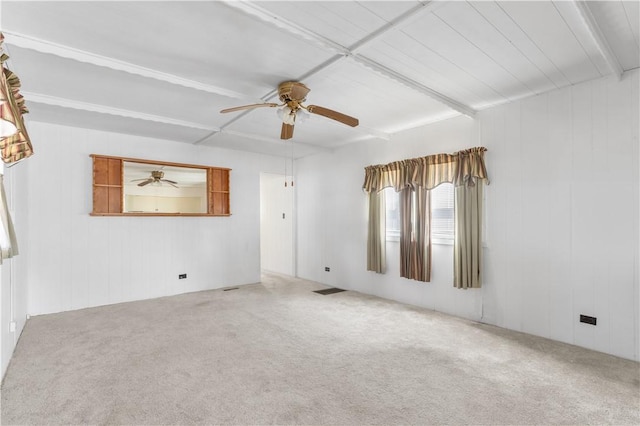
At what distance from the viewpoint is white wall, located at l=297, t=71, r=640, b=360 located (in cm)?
293

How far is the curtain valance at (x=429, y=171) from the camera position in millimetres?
3895

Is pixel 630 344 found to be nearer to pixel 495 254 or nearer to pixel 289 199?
pixel 495 254

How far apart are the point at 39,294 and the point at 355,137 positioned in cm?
497

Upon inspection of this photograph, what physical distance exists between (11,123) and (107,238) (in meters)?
3.33

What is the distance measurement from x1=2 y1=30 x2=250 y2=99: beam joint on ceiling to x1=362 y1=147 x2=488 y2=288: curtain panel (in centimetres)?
256

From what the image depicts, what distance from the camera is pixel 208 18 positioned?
2162 mm

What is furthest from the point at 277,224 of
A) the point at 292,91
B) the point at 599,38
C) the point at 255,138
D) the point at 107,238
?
the point at 599,38

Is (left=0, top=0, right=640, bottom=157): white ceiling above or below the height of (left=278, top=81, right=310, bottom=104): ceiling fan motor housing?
above

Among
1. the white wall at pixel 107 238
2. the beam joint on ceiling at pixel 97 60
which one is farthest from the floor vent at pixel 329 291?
the beam joint on ceiling at pixel 97 60

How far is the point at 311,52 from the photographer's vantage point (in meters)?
2.58

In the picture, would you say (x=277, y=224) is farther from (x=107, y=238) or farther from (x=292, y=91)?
(x=292, y=91)

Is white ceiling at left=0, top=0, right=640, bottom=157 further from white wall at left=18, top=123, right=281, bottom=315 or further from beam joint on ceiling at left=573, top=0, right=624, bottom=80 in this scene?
white wall at left=18, top=123, right=281, bottom=315

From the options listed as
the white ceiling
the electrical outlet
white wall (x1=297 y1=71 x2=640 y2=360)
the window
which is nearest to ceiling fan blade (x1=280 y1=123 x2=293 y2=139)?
the white ceiling

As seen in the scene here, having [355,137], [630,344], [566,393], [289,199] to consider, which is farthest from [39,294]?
[630,344]
